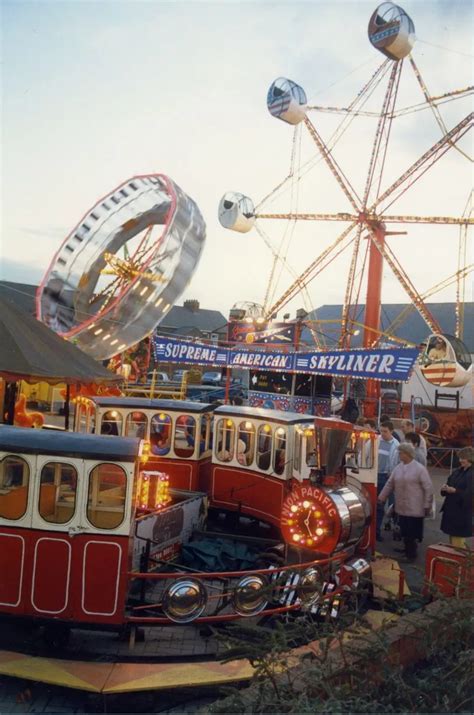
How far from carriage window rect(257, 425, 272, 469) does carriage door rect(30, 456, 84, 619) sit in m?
4.57

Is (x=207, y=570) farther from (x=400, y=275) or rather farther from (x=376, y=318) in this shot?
(x=400, y=275)

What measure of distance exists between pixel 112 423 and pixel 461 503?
647cm

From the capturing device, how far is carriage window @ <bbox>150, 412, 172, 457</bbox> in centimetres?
1194

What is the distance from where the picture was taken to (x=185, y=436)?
39.5 feet

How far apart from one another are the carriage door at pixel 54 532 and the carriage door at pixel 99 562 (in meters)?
0.09

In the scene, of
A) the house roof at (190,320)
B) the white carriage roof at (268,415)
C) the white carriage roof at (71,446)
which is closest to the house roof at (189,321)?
the house roof at (190,320)

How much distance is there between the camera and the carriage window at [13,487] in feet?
21.2

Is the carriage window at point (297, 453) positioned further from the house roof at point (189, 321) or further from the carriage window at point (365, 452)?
the house roof at point (189, 321)

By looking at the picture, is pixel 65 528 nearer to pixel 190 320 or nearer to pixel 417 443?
pixel 417 443

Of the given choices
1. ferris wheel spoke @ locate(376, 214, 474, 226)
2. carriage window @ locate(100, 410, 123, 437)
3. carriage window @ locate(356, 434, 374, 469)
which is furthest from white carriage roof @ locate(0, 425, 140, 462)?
ferris wheel spoke @ locate(376, 214, 474, 226)

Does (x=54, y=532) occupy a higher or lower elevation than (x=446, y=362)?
lower

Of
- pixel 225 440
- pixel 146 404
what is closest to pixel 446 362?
pixel 225 440

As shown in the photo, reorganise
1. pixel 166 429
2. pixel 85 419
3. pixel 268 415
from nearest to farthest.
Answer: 1. pixel 268 415
2. pixel 166 429
3. pixel 85 419

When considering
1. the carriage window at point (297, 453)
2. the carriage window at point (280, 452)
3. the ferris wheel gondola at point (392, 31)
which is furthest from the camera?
the ferris wheel gondola at point (392, 31)
